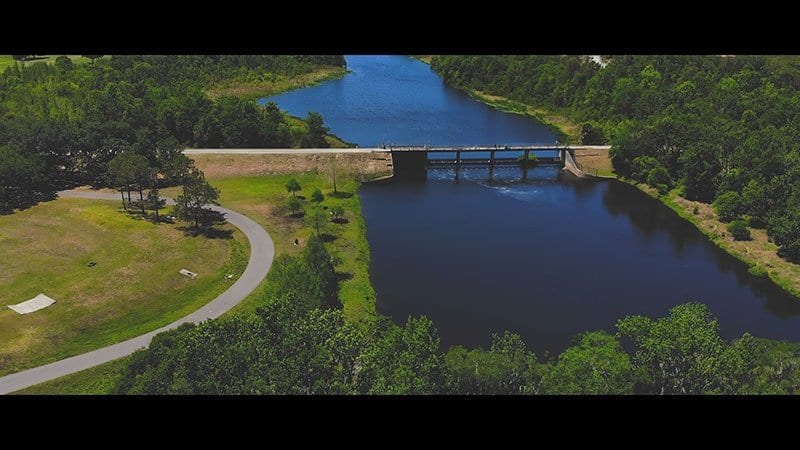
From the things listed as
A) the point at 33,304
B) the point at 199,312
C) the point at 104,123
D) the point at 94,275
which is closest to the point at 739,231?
the point at 199,312

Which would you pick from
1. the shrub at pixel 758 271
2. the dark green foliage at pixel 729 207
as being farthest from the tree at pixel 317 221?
the dark green foliage at pixel 729 207

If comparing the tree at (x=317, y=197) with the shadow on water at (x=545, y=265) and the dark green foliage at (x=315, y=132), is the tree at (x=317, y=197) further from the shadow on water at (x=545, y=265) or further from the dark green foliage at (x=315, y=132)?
the dark green foliage at (x=315, y=132)

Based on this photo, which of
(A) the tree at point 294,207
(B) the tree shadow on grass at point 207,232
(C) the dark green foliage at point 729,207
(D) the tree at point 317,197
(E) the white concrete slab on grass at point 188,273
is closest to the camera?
(E) the white concrete slab on grass at point 188,273

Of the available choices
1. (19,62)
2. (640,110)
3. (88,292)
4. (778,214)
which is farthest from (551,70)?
(19,62)

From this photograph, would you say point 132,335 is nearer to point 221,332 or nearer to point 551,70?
point 221,332

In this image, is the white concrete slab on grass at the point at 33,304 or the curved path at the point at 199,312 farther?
the white concrete slab on grass at the point at 33,304

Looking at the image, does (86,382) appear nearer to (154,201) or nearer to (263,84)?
(154,201)
